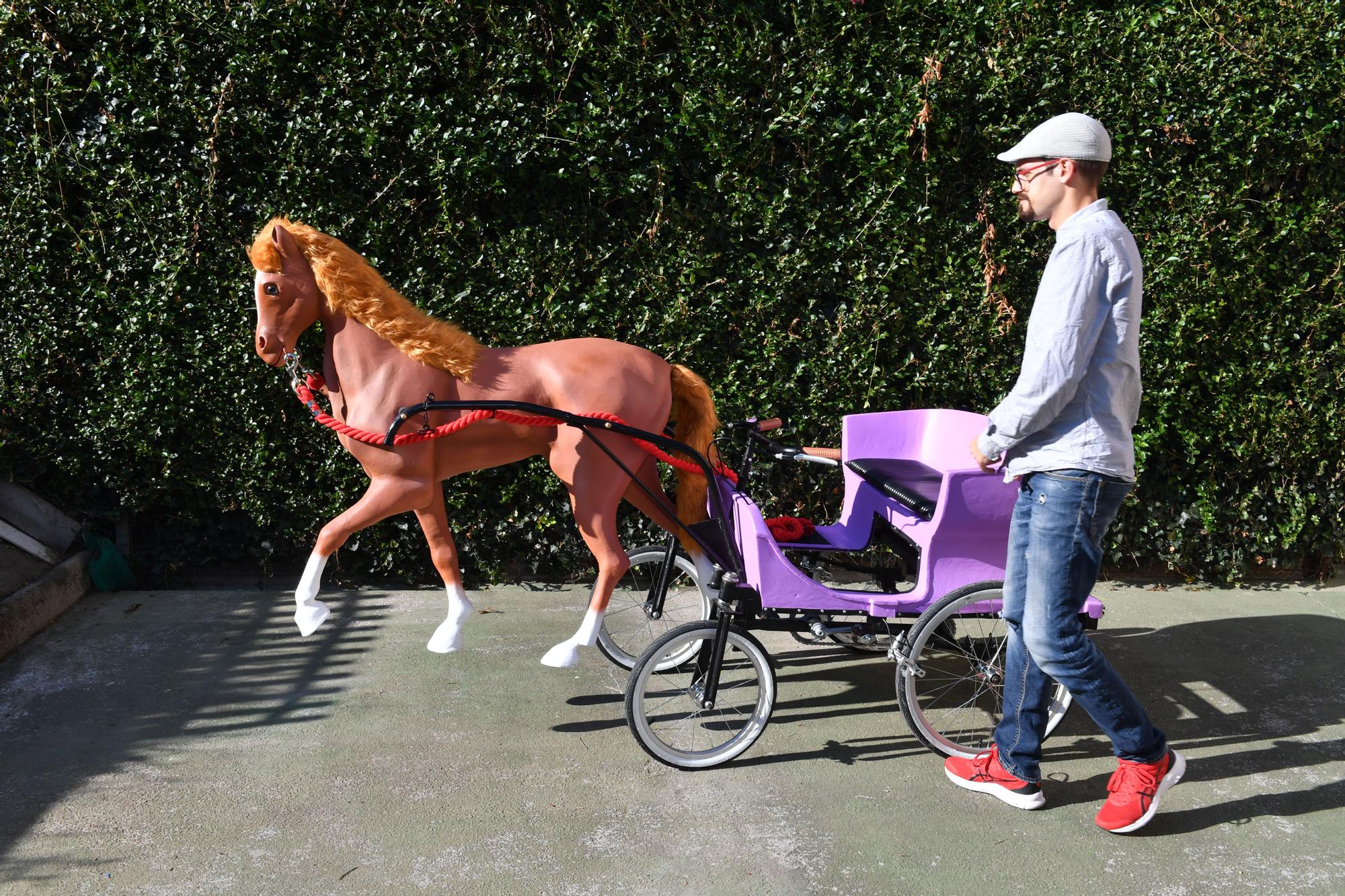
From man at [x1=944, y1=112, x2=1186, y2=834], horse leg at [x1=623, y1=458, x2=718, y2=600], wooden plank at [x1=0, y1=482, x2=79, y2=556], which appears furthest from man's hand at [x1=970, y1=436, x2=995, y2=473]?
wooden plank at [x1=0, y1=482, x2=79, y2=556]

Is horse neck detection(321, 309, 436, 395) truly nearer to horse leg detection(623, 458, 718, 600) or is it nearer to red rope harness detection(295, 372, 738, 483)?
red rope harness detection(295, 372, 738, 483)

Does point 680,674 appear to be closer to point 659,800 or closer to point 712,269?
point 659,800

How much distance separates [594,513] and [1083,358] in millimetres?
1771

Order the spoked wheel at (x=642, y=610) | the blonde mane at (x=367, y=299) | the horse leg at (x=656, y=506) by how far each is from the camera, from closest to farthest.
→ the blonde mane at (x=367, y=299) → the horse leg at (x=656, y=506) → the spoked wheel at (x=642, y=610)

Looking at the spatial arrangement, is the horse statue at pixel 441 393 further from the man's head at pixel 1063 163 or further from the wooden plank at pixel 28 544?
the wooden plank at pixel 28 544

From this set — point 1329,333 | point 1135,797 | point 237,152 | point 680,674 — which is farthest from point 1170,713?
point 237,152

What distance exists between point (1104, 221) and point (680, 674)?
2.48 m

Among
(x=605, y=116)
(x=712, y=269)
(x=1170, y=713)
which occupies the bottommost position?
(x=1170, y=713)

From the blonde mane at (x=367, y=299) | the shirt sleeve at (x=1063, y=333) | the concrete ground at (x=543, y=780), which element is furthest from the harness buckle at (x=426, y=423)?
the shirt sleeve at (x=1063, y=333)

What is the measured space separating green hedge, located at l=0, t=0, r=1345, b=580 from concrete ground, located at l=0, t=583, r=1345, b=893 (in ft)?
3.14

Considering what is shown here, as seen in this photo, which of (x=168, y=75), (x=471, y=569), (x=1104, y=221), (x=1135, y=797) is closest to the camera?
(x=1104, y=221)

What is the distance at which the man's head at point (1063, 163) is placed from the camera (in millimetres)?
2977

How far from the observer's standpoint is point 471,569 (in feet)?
18.4

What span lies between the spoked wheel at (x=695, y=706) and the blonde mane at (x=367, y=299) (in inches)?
48.7
